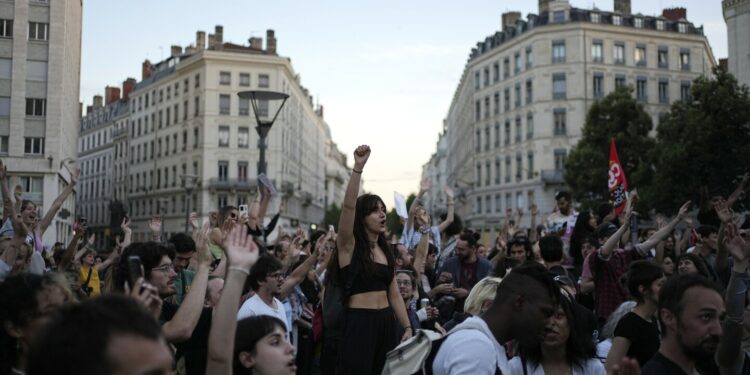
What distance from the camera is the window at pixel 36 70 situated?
1604 inches

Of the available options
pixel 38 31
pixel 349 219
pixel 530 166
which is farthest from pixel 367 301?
pixel 530 166

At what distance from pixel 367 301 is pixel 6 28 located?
42.4 m

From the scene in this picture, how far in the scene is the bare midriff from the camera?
18.6 ft

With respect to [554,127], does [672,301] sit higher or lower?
lower

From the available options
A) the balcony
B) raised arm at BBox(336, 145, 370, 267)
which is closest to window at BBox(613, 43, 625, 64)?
the balcony

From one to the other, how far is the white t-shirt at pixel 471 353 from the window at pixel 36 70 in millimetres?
43439

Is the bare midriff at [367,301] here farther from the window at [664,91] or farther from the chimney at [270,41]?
the chimney at [270,41]

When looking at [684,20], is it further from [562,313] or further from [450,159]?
[562,313]

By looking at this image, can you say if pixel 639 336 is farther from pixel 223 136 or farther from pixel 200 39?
pixel 200 39

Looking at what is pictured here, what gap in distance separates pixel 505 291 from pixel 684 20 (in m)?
66.1

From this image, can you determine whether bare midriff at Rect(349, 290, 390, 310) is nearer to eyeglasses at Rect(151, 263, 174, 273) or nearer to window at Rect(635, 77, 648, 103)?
eyeglasses at Rect(151, 263, 174, 273)

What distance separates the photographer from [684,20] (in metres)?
61.6

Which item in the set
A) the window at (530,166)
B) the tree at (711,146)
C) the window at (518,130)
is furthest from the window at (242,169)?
the tree at (711,146)

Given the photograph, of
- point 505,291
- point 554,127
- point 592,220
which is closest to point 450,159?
point 554,127
